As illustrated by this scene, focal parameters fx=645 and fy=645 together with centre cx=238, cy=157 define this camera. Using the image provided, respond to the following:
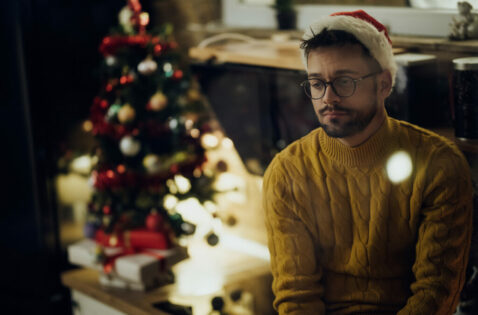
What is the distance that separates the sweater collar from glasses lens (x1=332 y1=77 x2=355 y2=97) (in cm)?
9

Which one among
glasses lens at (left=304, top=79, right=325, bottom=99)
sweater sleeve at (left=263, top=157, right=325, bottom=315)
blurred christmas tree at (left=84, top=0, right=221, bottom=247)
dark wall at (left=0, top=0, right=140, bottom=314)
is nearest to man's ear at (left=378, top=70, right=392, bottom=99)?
glasses lens at (left=304, top=79, right=325, bottom=99)

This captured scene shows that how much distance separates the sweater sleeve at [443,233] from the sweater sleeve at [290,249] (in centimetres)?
21

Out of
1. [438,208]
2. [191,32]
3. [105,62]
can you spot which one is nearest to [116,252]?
[105,62]

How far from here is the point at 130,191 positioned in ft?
7.16

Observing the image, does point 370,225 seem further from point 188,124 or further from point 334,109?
point 188,124

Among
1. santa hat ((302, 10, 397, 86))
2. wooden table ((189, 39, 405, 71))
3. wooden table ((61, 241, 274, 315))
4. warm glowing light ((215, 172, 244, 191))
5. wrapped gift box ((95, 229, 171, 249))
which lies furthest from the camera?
warm glowing light ((215, 172, 244, 191))

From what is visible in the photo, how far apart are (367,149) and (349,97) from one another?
0.33ft

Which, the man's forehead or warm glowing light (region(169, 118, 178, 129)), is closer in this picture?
the man's forehead

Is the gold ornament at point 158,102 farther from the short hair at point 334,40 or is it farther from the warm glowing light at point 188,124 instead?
the short hair at point 334,40

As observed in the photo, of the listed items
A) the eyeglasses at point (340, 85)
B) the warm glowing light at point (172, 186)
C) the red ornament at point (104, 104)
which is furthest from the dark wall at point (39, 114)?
the eyeglasses at point (340, 85)

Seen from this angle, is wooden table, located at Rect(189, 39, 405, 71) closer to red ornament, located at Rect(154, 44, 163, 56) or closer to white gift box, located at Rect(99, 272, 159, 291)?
red ornament, located at Rect(154, 44, 163, 56)

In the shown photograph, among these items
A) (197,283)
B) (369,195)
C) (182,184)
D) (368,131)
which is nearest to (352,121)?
(368,131)

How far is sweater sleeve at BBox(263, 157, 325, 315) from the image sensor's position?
4.23 feet

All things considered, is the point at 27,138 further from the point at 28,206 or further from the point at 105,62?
the point at 105,62
